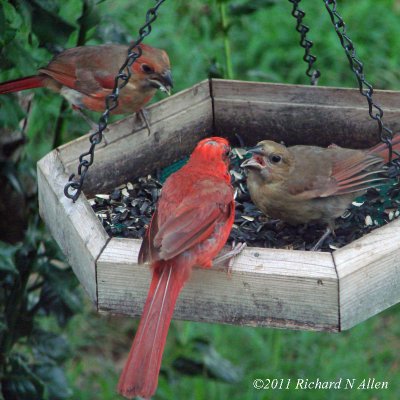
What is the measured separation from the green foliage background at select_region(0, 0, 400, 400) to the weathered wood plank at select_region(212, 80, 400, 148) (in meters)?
0.29

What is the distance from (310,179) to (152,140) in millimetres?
766

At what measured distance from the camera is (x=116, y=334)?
5.50m

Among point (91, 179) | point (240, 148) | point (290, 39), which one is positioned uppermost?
point (290, 39)

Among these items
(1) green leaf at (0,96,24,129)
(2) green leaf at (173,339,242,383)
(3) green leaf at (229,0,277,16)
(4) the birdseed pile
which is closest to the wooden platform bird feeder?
(4) the birdseed pile

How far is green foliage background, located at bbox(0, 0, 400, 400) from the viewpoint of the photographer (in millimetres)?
3855

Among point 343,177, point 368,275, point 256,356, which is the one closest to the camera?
point 368,275

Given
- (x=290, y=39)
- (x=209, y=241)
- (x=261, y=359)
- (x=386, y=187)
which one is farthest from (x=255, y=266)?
(x=290, y=39)

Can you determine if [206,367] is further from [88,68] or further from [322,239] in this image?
[88,68]

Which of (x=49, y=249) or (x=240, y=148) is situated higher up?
(x=240, y=148)

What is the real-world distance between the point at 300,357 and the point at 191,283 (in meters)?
2.38

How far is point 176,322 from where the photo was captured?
17.6 feet

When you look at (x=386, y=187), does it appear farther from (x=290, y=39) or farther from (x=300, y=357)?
(x=290, y=39)

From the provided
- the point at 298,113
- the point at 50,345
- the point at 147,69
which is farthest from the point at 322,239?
the point at 50,345

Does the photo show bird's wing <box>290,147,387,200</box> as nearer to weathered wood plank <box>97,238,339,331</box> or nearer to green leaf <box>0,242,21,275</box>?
weathered wood plank <box>97,238,339,331</box>
